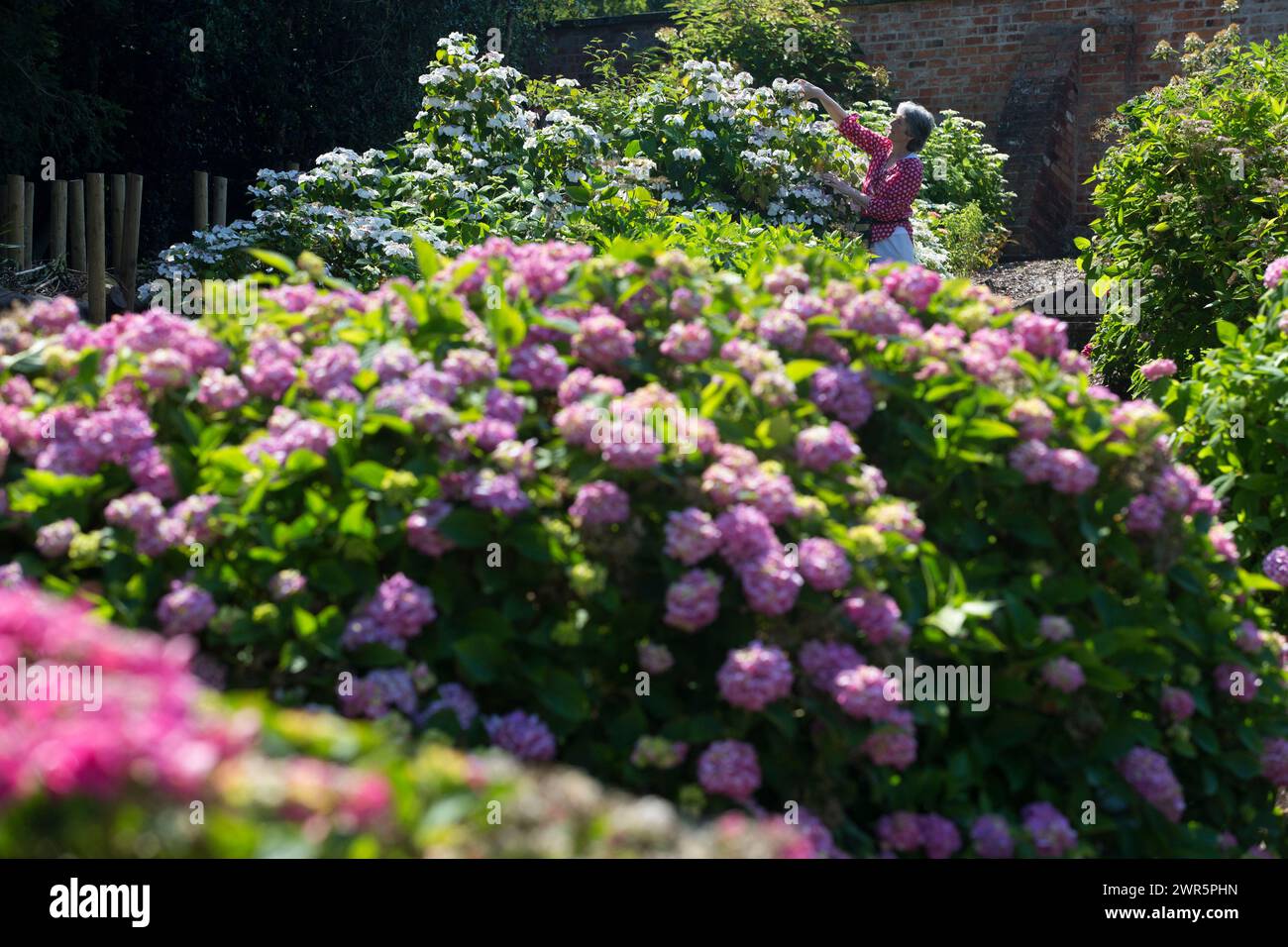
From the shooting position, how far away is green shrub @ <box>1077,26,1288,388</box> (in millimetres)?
7141

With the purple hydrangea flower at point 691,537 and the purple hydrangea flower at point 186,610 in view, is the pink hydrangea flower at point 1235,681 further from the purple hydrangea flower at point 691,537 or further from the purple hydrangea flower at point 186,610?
the purple hydrangea flower at point 186,610

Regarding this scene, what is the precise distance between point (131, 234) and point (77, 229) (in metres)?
0.32

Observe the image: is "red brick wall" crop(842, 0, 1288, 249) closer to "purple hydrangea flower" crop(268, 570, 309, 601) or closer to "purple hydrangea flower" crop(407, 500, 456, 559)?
"purple hydrangea flower" crop(407, 500, 456, 559)

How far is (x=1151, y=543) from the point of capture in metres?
2.66

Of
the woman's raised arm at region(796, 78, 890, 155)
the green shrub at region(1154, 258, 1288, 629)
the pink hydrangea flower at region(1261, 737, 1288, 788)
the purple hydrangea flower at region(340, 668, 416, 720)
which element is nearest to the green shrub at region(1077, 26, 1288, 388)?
the woman's raised arm at region(796, 78, 890, 155)

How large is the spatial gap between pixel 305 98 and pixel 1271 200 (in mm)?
7397

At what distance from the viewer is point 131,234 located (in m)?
8.93

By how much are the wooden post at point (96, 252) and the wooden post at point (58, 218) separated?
16cm

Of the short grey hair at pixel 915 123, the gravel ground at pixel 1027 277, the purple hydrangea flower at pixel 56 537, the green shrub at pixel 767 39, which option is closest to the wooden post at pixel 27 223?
the short grey hair at pixel 915 123

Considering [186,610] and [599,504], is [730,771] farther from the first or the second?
[186,610]
